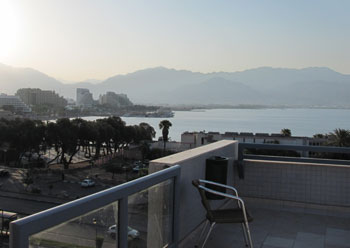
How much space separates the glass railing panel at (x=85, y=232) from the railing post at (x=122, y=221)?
29 millimetres

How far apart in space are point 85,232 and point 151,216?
3.31 ft

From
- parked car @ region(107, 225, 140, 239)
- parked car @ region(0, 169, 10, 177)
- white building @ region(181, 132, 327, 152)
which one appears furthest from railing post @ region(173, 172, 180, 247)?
parked car @ region(0, 169, 10, 177)

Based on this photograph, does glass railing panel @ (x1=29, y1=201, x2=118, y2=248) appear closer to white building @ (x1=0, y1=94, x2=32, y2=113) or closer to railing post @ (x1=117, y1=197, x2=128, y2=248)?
railing post @ (x1=117, y1=197, x2=128, y2=248)

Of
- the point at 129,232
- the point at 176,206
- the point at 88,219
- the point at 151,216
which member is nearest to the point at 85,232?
the point at 88,219

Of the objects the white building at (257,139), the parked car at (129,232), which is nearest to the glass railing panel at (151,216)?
the parked car at (129,232)

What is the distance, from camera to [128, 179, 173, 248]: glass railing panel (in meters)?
2.36

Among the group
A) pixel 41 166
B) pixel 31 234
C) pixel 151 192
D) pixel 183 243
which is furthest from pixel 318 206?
pixel 41 166

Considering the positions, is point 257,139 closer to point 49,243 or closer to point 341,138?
point 341,138

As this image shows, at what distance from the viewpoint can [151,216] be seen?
276 centimetres

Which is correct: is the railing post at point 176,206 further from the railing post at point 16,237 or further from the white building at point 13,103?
the white building at point 13,103

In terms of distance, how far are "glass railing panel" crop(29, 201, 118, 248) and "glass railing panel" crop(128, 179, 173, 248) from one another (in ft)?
0.67

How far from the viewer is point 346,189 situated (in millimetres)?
4883

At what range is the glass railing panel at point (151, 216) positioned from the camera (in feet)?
7.74

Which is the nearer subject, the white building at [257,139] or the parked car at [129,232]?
the parked car at [129,232]
